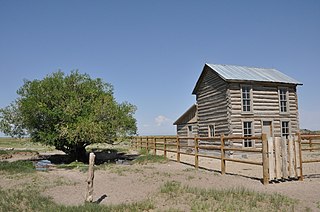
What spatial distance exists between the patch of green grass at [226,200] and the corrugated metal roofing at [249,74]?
1225 centimetres

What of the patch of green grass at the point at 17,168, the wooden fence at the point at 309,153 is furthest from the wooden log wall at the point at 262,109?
the patch of green grass at the point at 17,168

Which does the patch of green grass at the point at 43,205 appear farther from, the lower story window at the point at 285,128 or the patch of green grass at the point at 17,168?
the lower story window at the point at 285,128

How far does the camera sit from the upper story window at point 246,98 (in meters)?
20.3

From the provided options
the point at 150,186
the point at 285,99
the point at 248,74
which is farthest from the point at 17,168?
the point at 285,99

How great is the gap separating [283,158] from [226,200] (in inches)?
163

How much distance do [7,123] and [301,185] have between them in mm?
18212

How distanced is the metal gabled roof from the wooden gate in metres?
9.23

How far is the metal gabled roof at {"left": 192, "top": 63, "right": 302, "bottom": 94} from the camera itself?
67.1 ft

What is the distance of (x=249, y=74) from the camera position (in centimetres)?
2188

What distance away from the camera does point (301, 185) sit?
400 inches

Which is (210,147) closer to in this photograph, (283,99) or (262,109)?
(262,109)

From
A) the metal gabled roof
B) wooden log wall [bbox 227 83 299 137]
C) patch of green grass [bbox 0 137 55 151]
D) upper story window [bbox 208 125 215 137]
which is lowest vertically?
patch of green grass [bbox 0 137 55 151]

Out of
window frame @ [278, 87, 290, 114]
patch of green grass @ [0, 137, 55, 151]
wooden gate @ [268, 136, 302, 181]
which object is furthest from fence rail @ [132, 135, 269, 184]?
patch of green grass @ [0, 137, 55, 151]

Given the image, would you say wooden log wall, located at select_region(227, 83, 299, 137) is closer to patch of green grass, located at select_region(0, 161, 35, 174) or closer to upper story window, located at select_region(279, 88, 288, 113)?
upper story window, located at select_region(279, 88, 288, 113)
